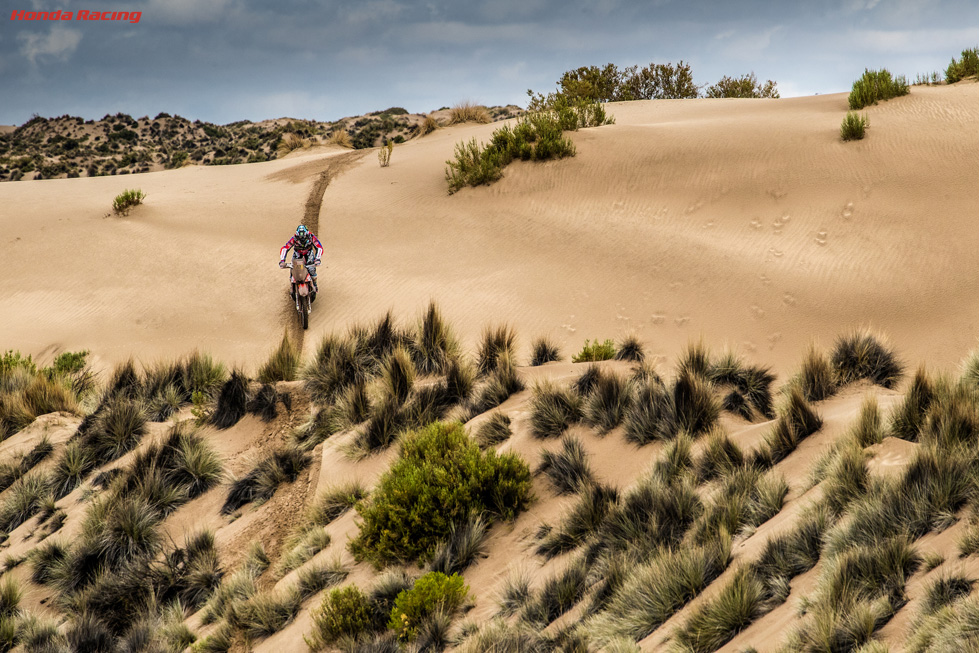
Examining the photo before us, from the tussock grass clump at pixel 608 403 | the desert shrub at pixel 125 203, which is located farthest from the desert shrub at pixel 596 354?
the desert shrub at pixel 125 203

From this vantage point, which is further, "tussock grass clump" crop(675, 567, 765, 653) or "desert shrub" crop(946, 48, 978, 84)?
"desert shrub" crop(946, 48, 978, 84)

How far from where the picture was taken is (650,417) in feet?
22.6

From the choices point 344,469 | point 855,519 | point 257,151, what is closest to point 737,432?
point 855,519

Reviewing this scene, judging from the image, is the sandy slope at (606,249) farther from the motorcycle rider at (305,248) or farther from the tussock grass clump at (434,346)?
the tussock grass clump at (434,346)

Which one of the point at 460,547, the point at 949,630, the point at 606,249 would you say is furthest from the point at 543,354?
the point at 949,630

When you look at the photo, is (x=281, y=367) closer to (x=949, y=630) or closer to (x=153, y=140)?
(x=949, y=630)

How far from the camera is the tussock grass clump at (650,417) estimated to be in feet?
22.1

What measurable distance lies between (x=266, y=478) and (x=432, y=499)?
254 cm

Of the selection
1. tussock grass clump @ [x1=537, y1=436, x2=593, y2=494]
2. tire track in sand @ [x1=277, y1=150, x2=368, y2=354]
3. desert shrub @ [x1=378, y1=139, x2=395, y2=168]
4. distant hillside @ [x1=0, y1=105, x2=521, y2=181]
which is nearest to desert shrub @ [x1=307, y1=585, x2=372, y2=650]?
tussock grass clump @ [x1=537, y1=436, x2=593, y2=494]

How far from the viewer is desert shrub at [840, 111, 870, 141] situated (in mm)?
15867

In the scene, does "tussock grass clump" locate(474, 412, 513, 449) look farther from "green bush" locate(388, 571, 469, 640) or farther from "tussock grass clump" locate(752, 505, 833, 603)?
"tussock grass clump" locate(752, 505, 833, 603)

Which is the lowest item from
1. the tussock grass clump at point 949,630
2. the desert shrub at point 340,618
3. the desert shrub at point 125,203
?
the desert shrub at point 340,618

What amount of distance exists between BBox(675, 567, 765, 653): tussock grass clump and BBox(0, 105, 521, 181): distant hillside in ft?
104

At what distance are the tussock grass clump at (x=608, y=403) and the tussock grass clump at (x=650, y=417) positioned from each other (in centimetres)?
10
